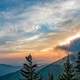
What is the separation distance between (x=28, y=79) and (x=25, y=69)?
1.68 meters

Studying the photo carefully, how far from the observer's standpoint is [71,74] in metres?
52.3

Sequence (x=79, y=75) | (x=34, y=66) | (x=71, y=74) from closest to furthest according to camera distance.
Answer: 1. (x=34, y=66)
2. (x=71, y=74)
3. (x=79, y=75)

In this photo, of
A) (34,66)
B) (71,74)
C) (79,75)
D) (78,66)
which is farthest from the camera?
(79,75)

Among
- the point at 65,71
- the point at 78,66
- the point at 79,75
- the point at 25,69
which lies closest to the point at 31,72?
the point at 25,69

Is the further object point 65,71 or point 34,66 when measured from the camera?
point 65,71

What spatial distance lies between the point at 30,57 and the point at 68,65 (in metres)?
7.72

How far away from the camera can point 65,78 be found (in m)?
52.5

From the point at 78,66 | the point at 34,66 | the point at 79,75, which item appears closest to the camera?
the point at 34,66

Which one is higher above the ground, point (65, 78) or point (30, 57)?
point (30, 57)

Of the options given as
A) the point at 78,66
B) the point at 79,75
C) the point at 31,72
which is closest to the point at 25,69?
the point at 31,72

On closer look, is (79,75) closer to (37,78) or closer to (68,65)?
(68,65)

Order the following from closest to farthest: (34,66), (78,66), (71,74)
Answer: (34,66) < (71,74) < (78,66)

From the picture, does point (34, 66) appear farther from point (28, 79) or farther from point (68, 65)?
point (68, 65)

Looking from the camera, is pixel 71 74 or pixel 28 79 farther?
pixel 71 74
